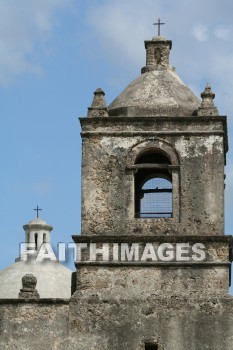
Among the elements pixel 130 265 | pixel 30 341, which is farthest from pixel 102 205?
pixel 30 341

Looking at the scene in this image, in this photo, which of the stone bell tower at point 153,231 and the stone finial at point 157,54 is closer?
the stone bell tower at point 153,231

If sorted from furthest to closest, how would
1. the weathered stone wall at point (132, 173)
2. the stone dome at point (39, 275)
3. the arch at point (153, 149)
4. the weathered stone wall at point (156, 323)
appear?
the stone dome at point (39, 275) → the arch at point (153, 149) → the weathered stone wall at point (132, 173) → the weathered stone wall at point (156, 323)

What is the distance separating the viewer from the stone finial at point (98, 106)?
25766mm

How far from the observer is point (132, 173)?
25.3m

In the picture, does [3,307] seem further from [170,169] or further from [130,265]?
[170,169]

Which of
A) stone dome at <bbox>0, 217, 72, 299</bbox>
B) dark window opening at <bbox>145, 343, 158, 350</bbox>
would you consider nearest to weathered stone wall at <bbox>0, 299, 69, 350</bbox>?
dark window opening at <bbox>145, 343, 158, 350</bbox>

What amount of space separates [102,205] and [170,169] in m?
1.39

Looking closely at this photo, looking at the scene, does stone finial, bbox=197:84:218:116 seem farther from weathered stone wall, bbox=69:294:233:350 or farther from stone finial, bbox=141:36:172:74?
weathered stone wall, bbox=69:294:233:350

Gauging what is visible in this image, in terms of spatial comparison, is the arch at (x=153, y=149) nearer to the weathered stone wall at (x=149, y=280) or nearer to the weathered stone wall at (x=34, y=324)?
the weathered stone wall at (x=149, y=280)

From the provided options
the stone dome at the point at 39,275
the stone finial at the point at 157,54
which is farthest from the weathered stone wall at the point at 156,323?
the stone dome at the point at 39,275

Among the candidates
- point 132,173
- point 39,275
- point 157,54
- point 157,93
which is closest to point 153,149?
point 132,173

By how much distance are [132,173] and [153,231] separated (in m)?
1.16

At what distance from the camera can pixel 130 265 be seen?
24703mm

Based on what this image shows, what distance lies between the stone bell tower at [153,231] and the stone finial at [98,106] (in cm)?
2
